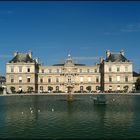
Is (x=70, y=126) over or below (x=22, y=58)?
below

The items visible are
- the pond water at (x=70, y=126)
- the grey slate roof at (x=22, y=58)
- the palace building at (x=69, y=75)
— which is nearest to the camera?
the pond water at (x=70, y=126)

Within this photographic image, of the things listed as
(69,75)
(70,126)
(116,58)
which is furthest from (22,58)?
(70,126)

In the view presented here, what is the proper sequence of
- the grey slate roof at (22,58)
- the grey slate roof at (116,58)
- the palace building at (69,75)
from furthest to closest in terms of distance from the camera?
the grey slate roof at (22,58) → the grey slate roof at (116,58) → the palace building at (69,75)

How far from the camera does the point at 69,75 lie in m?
76.1

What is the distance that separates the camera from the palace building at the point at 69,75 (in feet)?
238

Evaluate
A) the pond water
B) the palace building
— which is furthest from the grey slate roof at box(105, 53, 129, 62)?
the pond water

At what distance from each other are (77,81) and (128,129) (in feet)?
195

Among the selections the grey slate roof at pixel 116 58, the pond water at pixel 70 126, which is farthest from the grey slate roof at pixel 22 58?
the pond water at pixel 70 126

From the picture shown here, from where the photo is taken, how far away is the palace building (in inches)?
2862

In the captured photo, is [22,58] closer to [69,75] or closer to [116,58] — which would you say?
[69,75]

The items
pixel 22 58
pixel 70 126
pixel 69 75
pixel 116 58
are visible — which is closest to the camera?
pixel 70 126

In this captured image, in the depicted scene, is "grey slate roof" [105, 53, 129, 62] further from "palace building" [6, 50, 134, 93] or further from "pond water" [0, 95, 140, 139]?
"pond water" [0, 95, 140, 139]

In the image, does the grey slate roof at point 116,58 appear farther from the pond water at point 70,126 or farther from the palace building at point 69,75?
the pond water at point 70,126

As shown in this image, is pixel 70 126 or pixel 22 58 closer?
pixel 70 126
